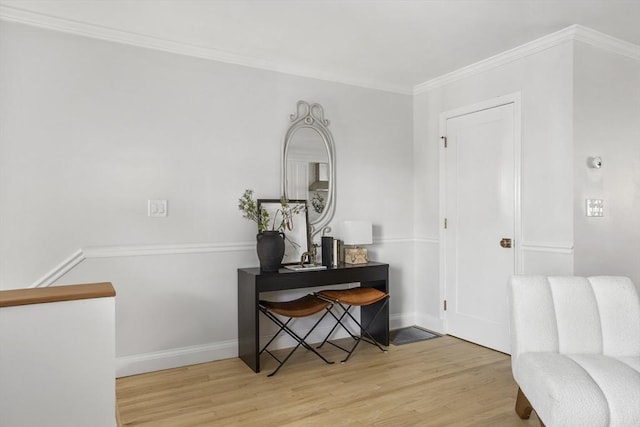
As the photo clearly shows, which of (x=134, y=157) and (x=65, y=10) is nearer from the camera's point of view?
(x=65, y=10)

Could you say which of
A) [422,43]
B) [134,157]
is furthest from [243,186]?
[422,43]

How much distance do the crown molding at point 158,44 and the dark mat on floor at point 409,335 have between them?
244 centimetres

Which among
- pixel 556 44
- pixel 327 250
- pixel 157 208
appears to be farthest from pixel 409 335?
pixel 556 44

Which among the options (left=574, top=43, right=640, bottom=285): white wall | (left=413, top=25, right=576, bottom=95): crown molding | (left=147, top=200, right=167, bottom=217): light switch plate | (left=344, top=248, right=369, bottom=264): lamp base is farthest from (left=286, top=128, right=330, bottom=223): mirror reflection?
(left=574, top=43, right=640, bottom=285): white wall

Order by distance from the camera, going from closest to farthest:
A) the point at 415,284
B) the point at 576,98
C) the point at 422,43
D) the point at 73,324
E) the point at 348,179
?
1. the point at 73,324
2. the point at 576,98
3. the point at 422,43
4. the point at 348,179
5. the point at 415,284

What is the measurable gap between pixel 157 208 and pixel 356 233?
5.56 ft

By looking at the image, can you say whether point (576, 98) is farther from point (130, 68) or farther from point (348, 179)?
point (130, 68)

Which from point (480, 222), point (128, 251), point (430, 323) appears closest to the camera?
point (128, 251)

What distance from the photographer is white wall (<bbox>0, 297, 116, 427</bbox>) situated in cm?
160

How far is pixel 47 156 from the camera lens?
9.61 feet

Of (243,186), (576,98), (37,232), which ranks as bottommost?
(37,232)

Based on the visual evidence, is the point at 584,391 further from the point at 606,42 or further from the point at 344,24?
the point at 606,42

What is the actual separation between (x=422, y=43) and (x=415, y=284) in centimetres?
240

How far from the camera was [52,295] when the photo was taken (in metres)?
1.66
